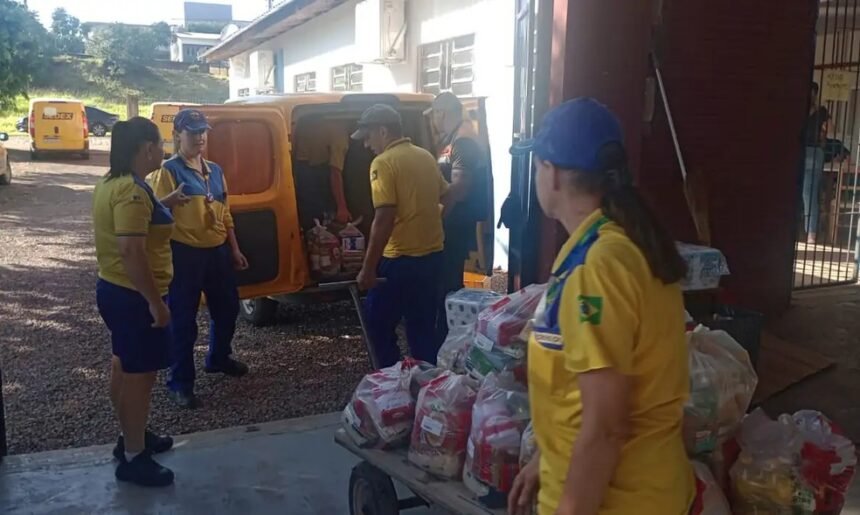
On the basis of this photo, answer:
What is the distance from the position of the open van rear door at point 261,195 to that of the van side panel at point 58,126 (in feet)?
74.4

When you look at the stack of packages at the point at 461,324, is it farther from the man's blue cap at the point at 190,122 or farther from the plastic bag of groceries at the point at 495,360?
the man's blue cap at the point at 190,122

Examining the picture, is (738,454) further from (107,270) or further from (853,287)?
(853,287)

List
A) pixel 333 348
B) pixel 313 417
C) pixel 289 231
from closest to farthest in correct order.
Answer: pixel 313 417 < pixel 289 231 < pixel 333 348

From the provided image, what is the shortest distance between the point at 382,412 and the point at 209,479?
4.88 ft

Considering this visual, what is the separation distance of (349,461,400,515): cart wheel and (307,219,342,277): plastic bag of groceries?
2.98 meters

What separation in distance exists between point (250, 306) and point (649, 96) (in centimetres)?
398

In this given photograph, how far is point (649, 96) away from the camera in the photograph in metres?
5.75

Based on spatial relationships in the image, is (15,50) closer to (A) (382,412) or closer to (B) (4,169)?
(B) (4,169)

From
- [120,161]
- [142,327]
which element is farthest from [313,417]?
[120,161]

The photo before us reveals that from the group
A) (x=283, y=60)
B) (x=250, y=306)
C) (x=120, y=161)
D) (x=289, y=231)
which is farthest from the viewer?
(x=283, y=60)

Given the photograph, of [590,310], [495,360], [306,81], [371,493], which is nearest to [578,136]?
[590,310]

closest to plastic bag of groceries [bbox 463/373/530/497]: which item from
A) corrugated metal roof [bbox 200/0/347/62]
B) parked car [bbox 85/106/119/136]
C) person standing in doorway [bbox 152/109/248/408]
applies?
person standing in doorway [bbox 152/109/248/408]

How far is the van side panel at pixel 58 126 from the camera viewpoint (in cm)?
2616

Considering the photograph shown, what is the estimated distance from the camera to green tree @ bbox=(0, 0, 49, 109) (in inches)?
862
